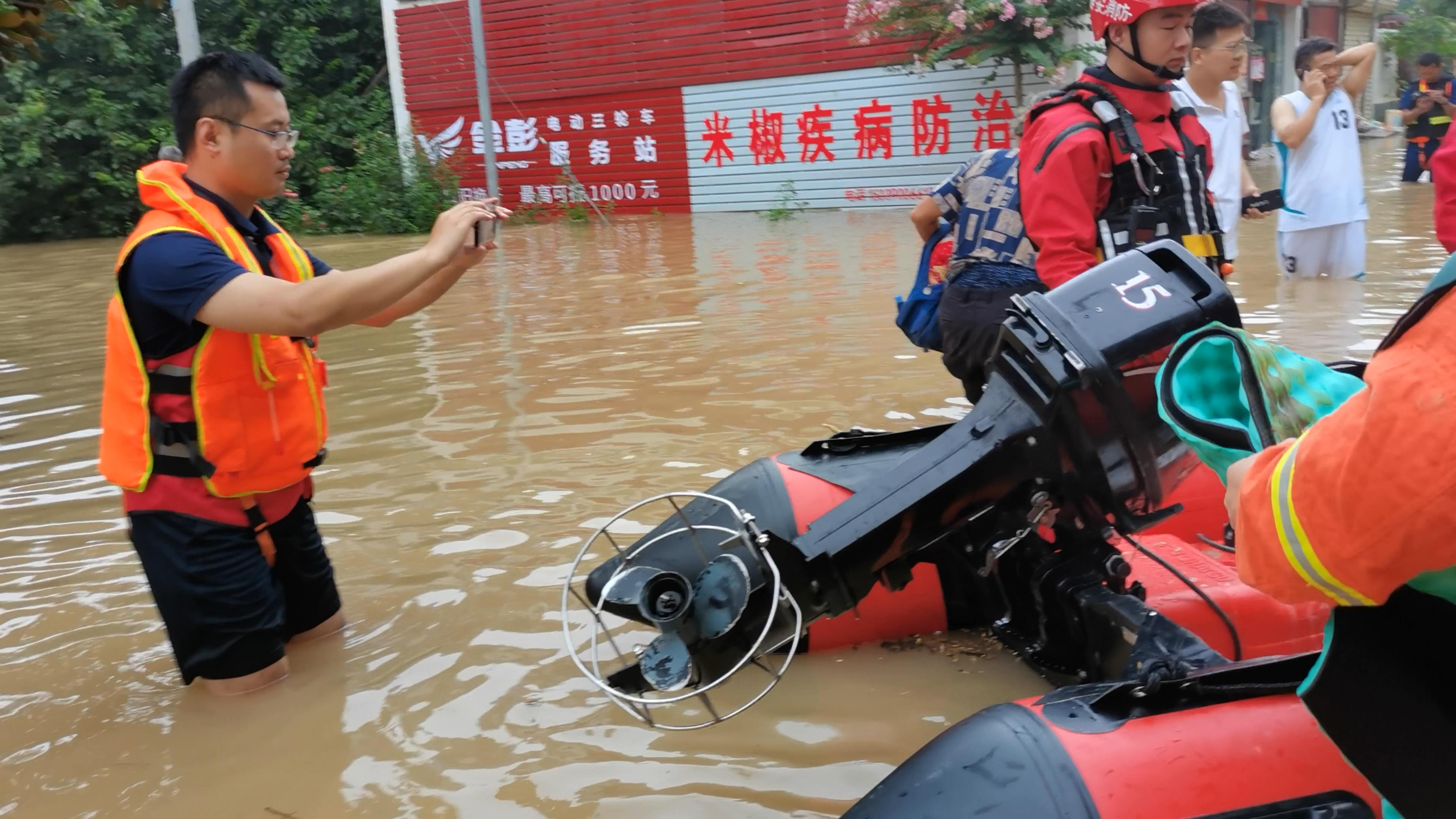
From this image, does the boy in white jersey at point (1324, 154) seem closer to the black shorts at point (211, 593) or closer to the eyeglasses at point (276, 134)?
the eyeglasses at point (276, 134)

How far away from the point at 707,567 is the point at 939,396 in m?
3.66

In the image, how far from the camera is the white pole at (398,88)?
18.4m

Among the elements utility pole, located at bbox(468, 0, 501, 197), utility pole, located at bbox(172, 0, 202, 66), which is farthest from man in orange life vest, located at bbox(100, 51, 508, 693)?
utility pole, located at bbox(468, 0, 501, 197)

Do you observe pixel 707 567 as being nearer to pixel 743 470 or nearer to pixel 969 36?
pixel 743 470

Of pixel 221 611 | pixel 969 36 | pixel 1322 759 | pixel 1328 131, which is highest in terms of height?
pixel 969 36

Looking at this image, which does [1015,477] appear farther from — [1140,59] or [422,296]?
[422,296]

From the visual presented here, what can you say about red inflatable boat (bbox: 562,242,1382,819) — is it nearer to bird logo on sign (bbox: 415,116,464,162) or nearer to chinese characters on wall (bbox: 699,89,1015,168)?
chinese characters on wall (bbox: 699,89,1015,168)

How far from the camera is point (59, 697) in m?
3.15

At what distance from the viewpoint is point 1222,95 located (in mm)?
5141

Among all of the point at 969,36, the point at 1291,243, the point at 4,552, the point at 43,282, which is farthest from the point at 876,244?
the point at 43,282

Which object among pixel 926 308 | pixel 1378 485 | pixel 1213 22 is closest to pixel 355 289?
pixel 926 308

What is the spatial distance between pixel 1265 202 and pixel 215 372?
3941 millimetres

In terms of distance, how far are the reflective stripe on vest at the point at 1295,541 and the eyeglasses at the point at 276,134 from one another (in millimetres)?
2512

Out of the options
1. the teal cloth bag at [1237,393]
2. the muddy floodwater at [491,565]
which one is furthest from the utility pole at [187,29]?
the teal cloth bag at [1237,393]
